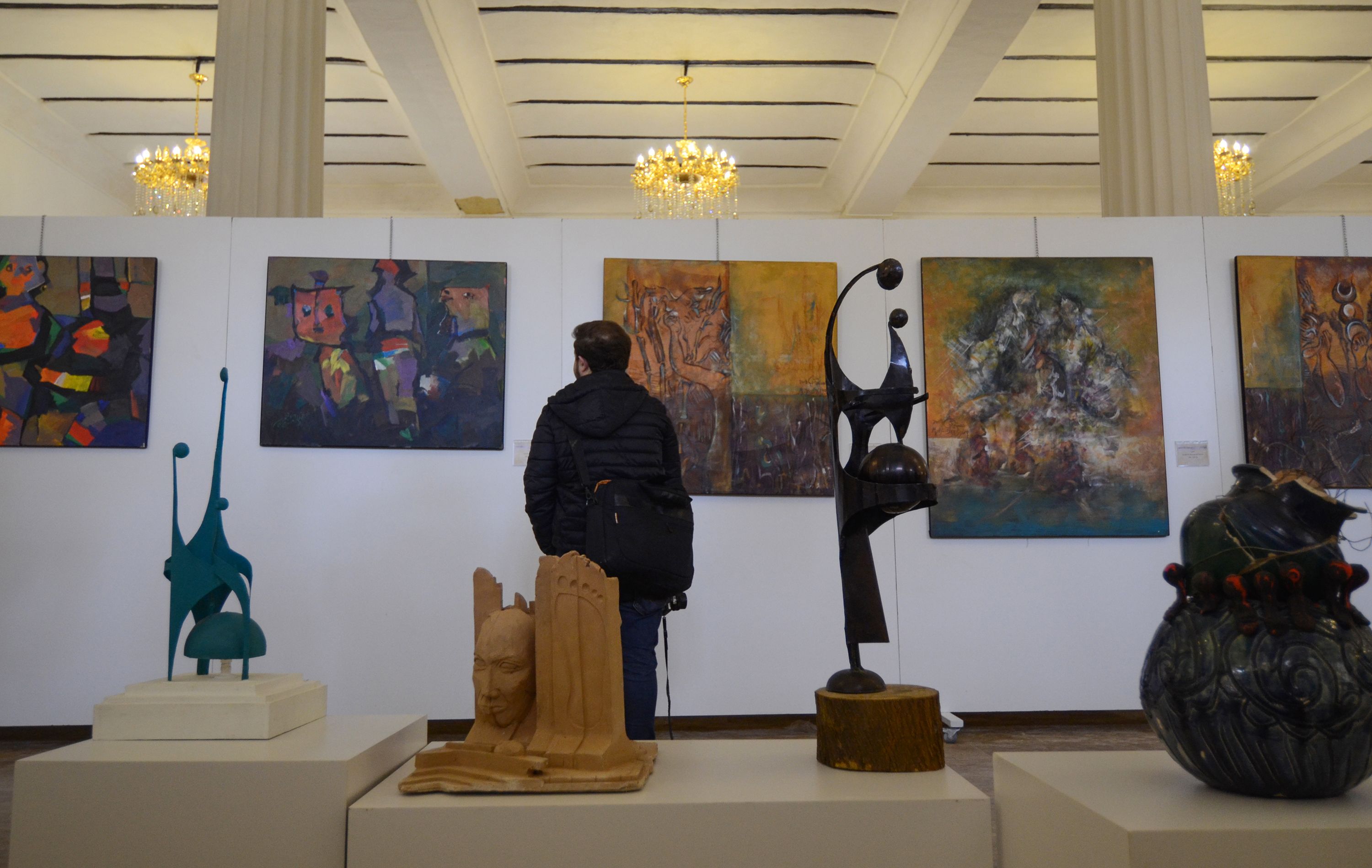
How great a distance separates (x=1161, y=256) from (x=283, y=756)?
214 inches

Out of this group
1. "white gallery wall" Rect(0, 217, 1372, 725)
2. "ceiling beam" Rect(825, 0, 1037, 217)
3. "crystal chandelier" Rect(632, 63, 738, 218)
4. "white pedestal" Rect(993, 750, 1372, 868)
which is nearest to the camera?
"white pedestal" Rect(993, 750, 1372, 868)

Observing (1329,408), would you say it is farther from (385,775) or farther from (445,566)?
(385,775)

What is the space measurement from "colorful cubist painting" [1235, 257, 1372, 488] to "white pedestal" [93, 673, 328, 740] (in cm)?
532

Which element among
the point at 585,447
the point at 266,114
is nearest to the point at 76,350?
the point at 266,114

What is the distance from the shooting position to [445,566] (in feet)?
18.3

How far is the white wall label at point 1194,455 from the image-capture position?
5.74 metres

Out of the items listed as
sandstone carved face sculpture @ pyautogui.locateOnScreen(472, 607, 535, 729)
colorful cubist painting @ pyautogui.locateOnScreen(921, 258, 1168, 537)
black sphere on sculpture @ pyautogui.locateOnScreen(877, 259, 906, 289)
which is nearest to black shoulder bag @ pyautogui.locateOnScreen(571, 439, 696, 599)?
sandstone carved face sculpture @ pyautogui.locateOnScreen(472, 607, 535, 729)

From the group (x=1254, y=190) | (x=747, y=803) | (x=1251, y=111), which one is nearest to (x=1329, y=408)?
(x=747, y=803)

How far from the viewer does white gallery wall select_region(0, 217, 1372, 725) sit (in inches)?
216

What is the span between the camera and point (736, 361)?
5777mm

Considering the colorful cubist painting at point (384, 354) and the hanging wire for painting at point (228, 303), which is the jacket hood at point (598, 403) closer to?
the colorful cubist painting at point (384, 354)

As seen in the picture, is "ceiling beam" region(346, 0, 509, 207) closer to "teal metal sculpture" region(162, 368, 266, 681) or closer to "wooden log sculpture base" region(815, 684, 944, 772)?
"teal metal sculpture" region(162, 368, 266, 681)

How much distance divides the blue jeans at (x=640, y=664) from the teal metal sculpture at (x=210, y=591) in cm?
115

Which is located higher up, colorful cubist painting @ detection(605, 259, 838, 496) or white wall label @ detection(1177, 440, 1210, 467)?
colorful cubist painting @ detection(605, 259, 838, 496)
